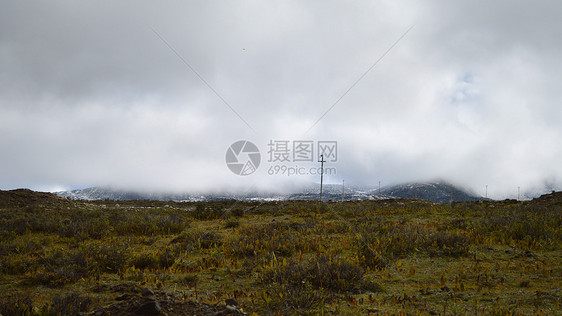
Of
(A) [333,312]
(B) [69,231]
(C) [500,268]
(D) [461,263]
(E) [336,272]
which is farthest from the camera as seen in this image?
(B) [69,231]

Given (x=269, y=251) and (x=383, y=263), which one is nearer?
(x=383, y=263)

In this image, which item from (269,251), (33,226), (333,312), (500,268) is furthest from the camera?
(33,226)

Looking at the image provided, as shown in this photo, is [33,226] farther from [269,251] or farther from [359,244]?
[359,244]

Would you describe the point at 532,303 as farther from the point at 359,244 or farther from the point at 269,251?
the point at 269,251

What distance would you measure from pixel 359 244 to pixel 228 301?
482cm

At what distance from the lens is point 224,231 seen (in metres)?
11.9

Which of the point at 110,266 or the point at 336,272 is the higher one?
the point at 336,272

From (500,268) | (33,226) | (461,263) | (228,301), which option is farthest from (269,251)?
(33,226)

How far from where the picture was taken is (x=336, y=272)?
5.01 m

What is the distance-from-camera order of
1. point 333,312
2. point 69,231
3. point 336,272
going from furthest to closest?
1. point 69,231
2. point 336,272
3. point 333,312

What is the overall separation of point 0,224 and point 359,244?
14.2m

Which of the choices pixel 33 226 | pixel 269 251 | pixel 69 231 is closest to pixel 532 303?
pixel 269 251

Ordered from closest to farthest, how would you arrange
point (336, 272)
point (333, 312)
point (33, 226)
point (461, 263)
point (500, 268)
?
point (333, 312)
point (336, 272)
point (500, 268)
point (461, 263)
point (33, 226)

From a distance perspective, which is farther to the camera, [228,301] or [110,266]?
[110,266]
